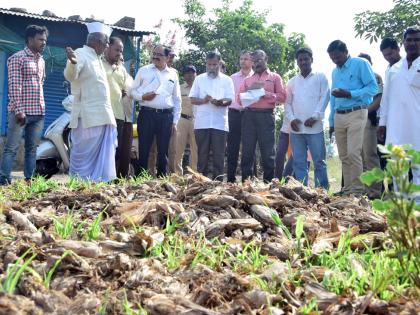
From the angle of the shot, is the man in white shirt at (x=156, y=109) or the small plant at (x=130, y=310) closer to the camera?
the small plant at (x=130, y=310)

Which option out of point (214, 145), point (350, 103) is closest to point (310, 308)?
point (350, 103)

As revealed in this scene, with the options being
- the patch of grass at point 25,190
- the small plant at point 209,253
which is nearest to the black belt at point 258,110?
the patch of grass at point 25,190

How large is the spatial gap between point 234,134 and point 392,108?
8.08ft

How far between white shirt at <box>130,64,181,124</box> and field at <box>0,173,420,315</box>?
11.7 feet

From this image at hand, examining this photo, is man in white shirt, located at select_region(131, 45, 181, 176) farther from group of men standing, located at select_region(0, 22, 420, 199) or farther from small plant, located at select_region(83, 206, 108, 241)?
small plant, located at select_region(83, 206, 108, 241)

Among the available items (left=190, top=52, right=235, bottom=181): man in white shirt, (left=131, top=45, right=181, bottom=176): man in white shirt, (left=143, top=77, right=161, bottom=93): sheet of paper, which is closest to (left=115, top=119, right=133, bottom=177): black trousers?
(left=131, top=45, right=181, bottom=176): man in white shirt

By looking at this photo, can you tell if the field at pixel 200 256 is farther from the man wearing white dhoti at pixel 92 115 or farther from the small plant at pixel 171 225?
the man wearing white dhoti at pixel 92 115

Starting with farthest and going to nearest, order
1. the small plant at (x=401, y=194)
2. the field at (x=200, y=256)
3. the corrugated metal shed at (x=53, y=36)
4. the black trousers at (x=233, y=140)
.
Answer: the corrugated metal shed at (x=53, y=36), the black trousers at (x=233, y=140), the field at (x=200, y=256), the small plant at (x=401, y=194)

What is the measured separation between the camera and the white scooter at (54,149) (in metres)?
9.05

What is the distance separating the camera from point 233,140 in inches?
334

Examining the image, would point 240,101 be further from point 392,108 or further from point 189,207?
point 189,207

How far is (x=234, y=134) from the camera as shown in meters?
8.47

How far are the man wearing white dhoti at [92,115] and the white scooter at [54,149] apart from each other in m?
2.15

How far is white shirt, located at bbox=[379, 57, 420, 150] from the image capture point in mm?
6383
